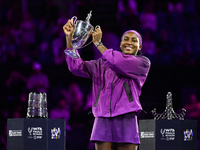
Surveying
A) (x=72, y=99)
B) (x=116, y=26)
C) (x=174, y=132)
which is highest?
(x=116, y=26)

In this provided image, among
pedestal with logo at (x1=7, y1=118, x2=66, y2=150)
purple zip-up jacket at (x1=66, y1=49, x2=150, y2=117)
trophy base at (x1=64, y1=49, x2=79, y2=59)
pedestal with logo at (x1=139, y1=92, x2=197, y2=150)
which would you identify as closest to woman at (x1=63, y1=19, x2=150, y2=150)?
purple zip-up jacket at (x1=66, y1=49, x2=150, y2=117)

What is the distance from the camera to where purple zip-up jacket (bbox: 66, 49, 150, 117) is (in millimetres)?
3455

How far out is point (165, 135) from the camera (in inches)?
209

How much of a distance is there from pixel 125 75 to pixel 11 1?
8781mm

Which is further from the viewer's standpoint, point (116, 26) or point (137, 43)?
point (116, 26)

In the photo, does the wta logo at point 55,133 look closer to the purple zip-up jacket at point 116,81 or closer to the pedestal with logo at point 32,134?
the pedestal with logo at point 32,134

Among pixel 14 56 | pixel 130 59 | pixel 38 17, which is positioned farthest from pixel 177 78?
pixel 130 59

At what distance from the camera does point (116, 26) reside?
10.7 m

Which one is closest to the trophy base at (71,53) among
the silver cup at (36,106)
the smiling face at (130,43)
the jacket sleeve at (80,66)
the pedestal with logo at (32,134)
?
the jacket sleeve at (80,66)

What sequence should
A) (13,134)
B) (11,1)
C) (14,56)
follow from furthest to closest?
1. (11,1)
2. (14,56)
3. (13,134)

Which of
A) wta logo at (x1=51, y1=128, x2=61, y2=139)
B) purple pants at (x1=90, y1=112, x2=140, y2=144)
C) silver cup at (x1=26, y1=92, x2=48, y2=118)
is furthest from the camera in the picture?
silver cup at (x1=26, y1=92, x2=48, y2=118)

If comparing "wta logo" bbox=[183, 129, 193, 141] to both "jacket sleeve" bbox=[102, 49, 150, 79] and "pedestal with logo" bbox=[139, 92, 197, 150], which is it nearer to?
"pedestal with logo" bbox=[139, 92, 197, 150]

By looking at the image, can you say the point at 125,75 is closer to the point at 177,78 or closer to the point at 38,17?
the point at 177,78

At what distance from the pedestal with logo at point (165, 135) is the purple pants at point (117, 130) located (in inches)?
73.4
